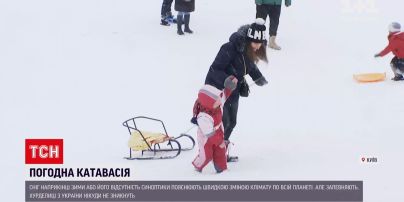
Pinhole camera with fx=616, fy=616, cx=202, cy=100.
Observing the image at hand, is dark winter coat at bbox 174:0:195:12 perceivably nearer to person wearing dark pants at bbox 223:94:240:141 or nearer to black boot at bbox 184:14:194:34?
black boot at bbox 184:14:194:34

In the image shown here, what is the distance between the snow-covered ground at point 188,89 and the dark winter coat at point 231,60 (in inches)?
36.5

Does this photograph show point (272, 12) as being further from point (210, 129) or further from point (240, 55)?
point (210, 129)

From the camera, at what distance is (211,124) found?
18.5 ft

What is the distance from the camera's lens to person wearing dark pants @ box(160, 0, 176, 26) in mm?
11156

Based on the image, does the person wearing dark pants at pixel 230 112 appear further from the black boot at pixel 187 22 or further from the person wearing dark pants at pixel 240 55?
the black boot at pixel 187 22

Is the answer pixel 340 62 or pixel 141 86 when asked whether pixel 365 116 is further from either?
pixel 141 86

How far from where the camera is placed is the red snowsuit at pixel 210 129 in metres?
5.60

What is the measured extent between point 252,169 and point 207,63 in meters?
3.85

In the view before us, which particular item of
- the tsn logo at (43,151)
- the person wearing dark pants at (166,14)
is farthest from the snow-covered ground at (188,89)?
the person wearing dark pants at (166,14)

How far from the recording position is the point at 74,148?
22.1 feet

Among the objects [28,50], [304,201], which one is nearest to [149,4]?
[28,50]

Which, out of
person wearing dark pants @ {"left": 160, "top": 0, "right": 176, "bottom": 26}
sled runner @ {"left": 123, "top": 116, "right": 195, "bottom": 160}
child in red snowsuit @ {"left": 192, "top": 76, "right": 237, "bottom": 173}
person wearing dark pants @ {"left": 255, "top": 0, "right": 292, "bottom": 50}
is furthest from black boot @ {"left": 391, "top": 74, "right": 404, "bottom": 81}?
person wearing dark pants @ {"left": 160, "top": 0, "right": 176, "bottom": 26}

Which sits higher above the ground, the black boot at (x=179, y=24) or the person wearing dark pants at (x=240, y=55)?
the person wearing dark pants at (x=240, y=55)

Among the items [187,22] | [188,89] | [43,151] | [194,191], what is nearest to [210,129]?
[194,191]
